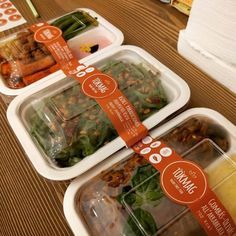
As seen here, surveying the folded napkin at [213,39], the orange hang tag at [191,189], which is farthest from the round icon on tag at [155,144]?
the folded napkin at [213,39]

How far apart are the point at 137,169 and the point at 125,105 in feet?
0.49

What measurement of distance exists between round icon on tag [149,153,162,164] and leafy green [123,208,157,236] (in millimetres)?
98

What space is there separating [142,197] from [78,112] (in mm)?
248

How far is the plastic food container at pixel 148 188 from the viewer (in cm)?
52

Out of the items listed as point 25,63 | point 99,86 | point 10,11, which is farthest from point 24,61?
point 10,11

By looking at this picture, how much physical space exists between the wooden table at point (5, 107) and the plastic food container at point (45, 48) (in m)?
0.07

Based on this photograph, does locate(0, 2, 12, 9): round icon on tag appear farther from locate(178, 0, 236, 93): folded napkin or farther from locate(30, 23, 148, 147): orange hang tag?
locate(178, 0, 236, 93): folded napkin

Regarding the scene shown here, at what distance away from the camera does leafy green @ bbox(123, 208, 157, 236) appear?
51cm

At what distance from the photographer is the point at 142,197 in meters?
0.54

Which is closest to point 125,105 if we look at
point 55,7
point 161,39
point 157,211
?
point 157,211

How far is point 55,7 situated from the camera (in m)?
1.10

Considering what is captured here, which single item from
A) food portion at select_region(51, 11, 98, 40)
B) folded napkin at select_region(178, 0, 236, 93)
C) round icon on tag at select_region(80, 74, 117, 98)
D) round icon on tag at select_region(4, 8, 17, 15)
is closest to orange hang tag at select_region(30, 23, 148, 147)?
round icon on tag at select_region(80, 74, 117, 98)

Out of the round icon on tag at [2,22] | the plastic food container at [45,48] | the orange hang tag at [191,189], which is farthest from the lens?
the round icon on tag at [2,22]

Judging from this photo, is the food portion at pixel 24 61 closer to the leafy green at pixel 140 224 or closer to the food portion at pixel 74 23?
the food portion at pixel 74 23
